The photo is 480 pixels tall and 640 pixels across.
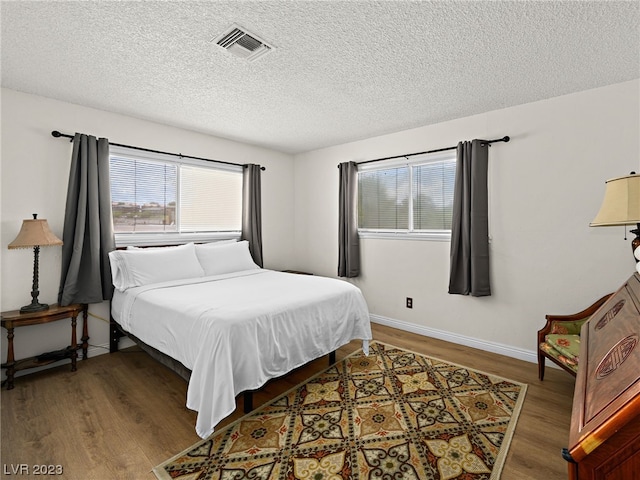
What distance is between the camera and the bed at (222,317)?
196 cm

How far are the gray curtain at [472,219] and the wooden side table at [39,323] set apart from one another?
373 cm

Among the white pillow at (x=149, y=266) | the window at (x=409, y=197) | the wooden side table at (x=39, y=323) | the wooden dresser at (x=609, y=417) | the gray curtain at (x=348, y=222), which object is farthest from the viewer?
the gray curtain at (x=348, y=222)

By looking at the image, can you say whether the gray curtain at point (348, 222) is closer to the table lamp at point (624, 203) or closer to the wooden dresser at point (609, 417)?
the table lamp at point (624, 203)

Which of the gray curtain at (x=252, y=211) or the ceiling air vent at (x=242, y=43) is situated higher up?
the ceiling air vent at (x=242, y=43)

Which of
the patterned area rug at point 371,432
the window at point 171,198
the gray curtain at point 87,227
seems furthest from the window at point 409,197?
the gray curtain at point 87,227

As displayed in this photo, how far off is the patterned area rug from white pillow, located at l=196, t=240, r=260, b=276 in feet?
5.57

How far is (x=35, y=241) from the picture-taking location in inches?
102

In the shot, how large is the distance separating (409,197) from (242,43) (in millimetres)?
2610

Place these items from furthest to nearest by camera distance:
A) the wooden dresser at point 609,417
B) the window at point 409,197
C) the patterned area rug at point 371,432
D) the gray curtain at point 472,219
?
the window at point 409,197 < the gray curtain at point 472,219 < the patterned area rug at point 371,432 < the wooden dresser at point 609,417

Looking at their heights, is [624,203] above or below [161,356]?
above

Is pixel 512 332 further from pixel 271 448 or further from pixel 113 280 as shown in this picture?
pixel 113 280

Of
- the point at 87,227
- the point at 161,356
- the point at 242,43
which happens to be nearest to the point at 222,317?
the point at 161,356

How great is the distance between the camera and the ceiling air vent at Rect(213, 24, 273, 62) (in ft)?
6.26

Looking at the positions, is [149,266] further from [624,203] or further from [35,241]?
[624,203]
